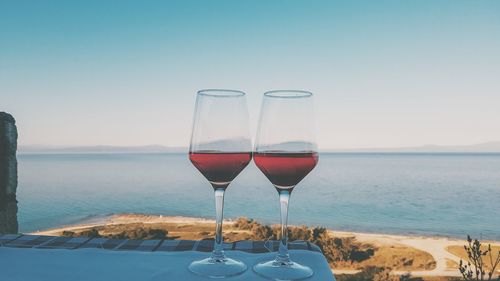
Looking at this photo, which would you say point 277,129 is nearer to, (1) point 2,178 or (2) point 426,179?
(1) point 2,178

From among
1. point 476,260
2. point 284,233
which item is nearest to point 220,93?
point 284,233

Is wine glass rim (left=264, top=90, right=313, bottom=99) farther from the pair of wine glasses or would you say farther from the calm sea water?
the calm sea water

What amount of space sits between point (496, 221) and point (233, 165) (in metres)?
48.2

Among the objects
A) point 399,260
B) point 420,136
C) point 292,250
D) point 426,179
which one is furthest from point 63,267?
point 420,136

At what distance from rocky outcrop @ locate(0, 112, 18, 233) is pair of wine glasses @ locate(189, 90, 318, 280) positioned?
8.94ft

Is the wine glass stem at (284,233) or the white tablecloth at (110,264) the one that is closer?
the white tablecloth at (110,264)

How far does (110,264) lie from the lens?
1.07 m

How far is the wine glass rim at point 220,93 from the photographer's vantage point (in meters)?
1.14

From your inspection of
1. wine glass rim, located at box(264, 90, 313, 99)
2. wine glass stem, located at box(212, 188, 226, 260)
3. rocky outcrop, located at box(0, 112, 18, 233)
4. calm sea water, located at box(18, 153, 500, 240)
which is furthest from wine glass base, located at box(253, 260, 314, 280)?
calm sea water, located at box(18, 153, 500, 240)

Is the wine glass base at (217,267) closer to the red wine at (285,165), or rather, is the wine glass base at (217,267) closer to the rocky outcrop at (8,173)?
the red wine at (285,165)

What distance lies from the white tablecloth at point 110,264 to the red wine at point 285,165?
229mm

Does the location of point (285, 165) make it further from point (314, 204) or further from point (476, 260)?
point (314, 204)

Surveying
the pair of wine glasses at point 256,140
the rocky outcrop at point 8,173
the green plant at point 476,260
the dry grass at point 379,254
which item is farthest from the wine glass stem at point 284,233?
the dry grass at point 379,254

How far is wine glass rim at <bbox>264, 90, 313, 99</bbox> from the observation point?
115 centimetres
